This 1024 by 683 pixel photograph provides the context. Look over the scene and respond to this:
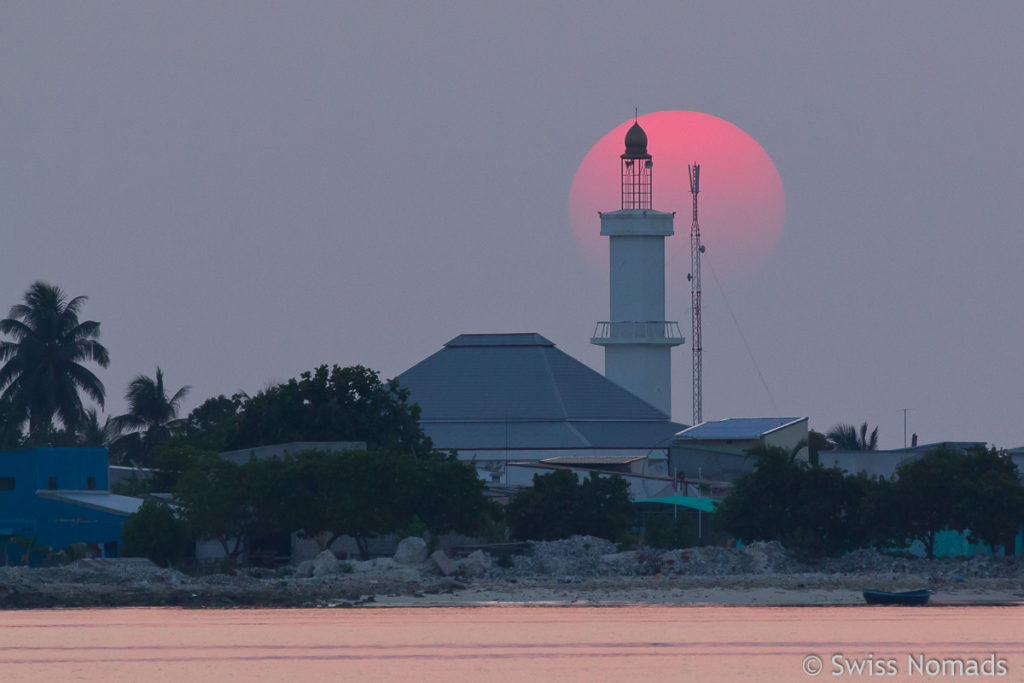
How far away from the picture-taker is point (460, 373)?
9512cm

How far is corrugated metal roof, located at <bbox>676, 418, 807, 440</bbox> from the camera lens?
82.4 metres

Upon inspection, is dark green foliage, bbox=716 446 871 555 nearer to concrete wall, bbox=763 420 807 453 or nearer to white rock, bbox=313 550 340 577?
white rock, bbox=313 550 340 577

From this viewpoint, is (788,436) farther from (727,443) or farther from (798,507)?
(798,507)

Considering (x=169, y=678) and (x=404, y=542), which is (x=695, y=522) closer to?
(x=404, y=542)

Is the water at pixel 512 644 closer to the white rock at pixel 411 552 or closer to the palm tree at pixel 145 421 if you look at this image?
the white rock at pixel 411 552

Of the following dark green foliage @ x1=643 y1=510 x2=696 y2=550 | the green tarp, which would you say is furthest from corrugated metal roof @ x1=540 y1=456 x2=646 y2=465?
dark green foliage @ x1=643 y1=510 x2=696 y2=550

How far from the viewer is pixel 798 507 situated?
2452 inches

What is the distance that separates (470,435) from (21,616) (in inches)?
1665

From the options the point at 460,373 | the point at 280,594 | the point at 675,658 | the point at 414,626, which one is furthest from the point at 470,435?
the point at 675,658

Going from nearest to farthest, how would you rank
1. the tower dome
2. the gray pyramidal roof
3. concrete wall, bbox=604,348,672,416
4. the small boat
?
the small boat, the gray pyramidal roof, concrete wall, bbox=604,348,672,416, the tower dome

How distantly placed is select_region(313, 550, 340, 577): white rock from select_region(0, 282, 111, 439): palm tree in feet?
108

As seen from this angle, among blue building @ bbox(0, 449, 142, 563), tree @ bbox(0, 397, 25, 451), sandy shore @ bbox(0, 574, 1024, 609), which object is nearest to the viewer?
sandy shore @ bbox(0, 574, 1024, 609)

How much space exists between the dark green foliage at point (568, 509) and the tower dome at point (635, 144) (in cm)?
3606

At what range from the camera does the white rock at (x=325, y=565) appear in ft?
188
